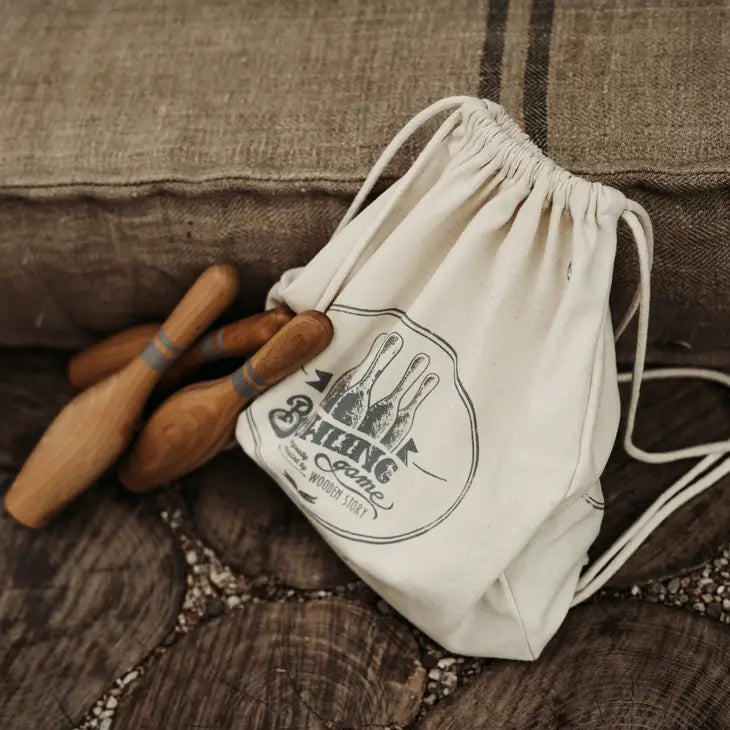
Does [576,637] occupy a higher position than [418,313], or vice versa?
[418,313]

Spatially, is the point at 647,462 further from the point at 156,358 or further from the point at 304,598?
the point at 156,358

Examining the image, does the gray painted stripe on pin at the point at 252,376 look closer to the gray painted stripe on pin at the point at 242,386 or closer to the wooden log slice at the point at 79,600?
the gray painted stripe on pin at the point at 242,386

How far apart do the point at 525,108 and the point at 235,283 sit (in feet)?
0.96

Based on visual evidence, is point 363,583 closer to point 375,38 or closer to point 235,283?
point 235,283

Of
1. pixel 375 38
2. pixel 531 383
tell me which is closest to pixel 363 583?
pixel 531 383

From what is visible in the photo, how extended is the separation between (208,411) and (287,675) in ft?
0.76

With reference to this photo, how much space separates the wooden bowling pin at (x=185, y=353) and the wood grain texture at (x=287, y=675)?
23cm

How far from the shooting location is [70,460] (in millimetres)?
773

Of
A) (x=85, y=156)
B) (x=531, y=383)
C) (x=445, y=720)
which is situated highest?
(x=85, y=156)

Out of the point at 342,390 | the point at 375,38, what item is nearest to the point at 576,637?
the point at 342,390

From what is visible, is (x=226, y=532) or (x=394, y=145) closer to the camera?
(x=394, y=145)

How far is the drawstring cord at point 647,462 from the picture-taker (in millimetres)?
690

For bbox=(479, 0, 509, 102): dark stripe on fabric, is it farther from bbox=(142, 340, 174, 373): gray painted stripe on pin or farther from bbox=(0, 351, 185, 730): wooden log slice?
bbox=(0, 351, 185, 730): wooden log slice

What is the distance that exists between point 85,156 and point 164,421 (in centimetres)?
25
